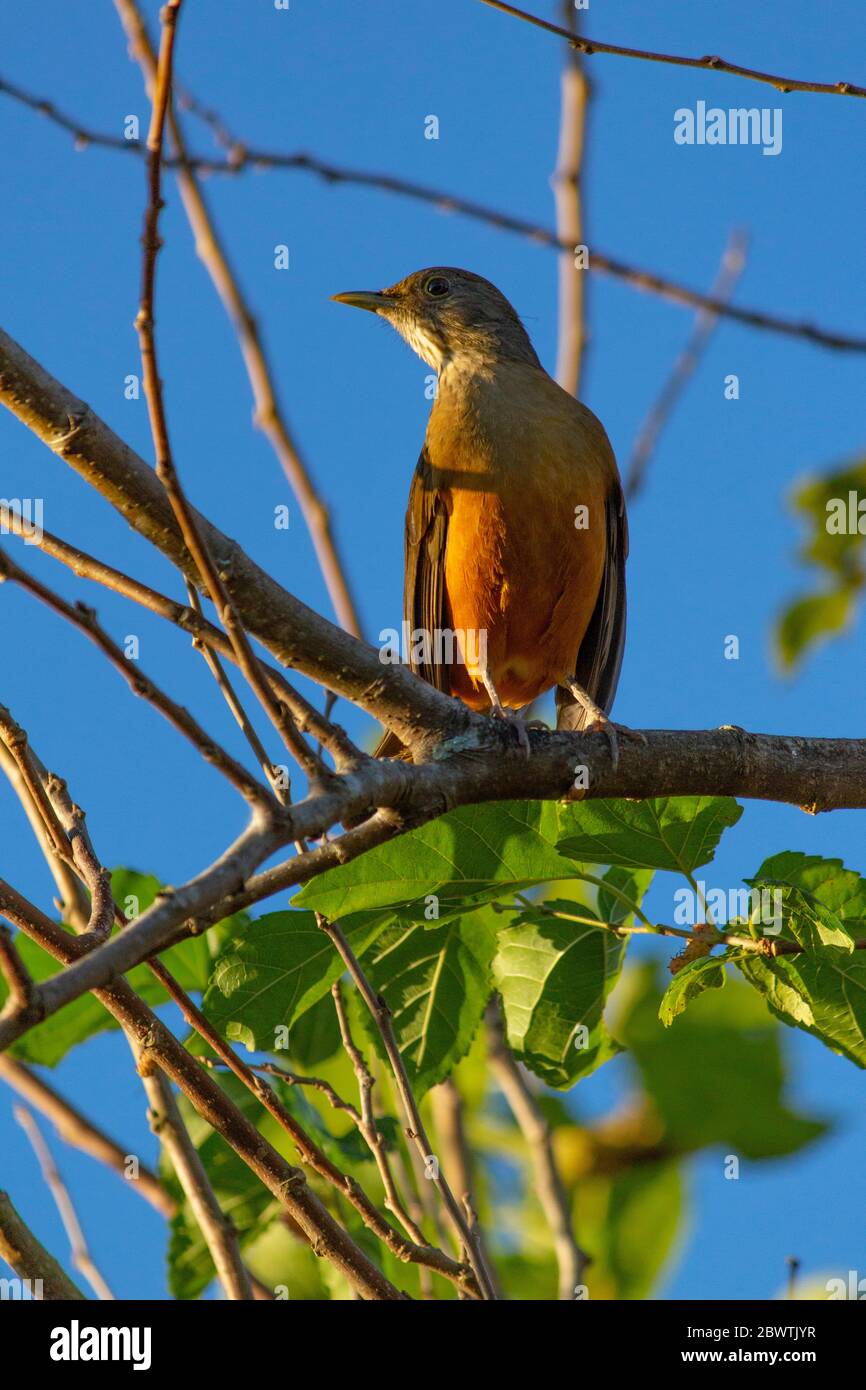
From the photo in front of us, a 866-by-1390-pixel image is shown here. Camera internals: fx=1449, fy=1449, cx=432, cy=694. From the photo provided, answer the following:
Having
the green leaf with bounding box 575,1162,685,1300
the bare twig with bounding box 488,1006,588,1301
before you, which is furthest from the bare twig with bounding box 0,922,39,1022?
the green leaf with bounding box 575,1162,685,1300

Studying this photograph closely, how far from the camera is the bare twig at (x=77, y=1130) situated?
4.09 m

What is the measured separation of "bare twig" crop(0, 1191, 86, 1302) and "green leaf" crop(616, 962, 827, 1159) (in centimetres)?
285

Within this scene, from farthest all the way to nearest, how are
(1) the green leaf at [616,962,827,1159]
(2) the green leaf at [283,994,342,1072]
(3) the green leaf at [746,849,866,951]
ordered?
(1) the green leaf at [616,962,827,1159] → (2) the green leaf at [283,994,342,1072] → (3) the green leaf at [746,849,866,951]

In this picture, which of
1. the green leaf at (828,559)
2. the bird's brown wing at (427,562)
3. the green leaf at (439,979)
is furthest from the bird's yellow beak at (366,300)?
the green leaf at (439,979)

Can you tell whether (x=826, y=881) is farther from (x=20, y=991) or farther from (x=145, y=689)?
(x=20, y=991)

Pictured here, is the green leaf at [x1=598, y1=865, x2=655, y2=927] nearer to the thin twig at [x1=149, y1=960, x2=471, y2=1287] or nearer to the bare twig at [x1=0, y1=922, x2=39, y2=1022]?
the thin twig at [x1=149, y1=960, x2=471, y2=1287]

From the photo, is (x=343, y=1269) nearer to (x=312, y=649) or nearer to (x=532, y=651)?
A: (x=312, y=649)

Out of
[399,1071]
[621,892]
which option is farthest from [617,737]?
[399,1071]

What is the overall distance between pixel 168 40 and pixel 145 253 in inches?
13.2

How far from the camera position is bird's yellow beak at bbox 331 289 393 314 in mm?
7316

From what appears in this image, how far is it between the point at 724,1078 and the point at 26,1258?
3.17m

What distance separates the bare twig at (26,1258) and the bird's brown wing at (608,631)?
3483 mm

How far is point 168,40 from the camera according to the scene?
92.3 inches
